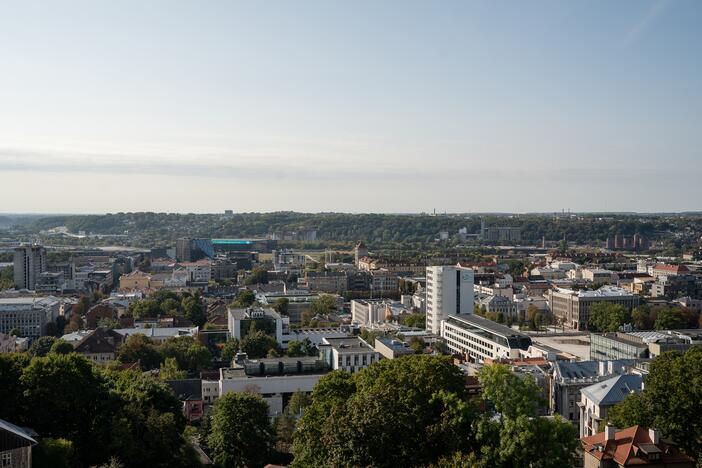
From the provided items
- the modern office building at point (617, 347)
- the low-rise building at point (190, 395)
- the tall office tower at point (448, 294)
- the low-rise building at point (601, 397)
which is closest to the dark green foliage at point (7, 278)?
the tall office tower at point (448, 294)

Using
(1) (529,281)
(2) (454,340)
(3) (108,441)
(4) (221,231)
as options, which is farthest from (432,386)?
(4) (221,231)

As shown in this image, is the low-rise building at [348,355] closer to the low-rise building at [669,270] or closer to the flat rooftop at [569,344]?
the flat rooftop at [569,344]

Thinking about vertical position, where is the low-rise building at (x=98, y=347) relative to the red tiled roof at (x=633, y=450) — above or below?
below

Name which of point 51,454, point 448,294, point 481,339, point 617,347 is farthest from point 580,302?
point 51,454

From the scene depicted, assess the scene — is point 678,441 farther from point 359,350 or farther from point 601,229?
point 601,229

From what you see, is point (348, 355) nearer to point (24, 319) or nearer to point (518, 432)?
point (518, 432)

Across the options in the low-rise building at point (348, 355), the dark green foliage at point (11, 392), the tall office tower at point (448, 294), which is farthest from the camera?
the tall office tower at point (448, 294)
